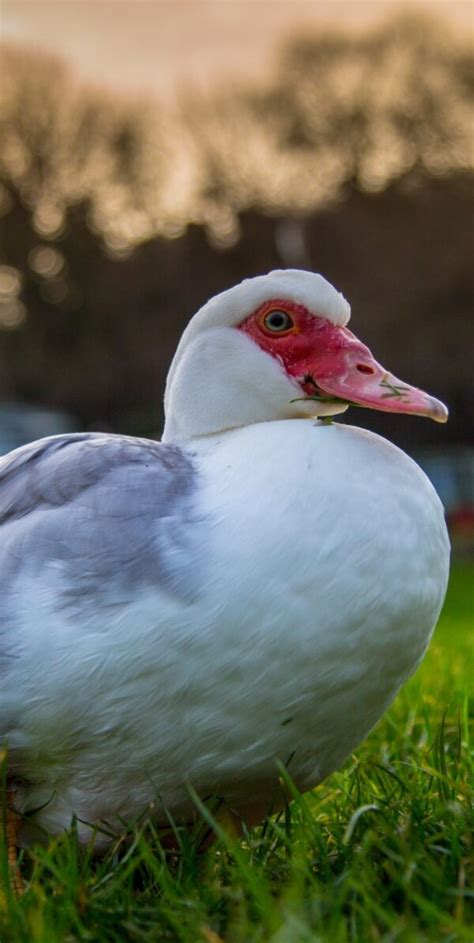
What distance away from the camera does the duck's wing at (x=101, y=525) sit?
233 cm

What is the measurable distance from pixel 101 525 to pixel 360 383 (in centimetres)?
64

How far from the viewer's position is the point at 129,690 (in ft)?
7.61

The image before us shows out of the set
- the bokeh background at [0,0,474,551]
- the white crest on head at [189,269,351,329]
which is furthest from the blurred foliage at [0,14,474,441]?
the white crest on head at [189,269,351,329]

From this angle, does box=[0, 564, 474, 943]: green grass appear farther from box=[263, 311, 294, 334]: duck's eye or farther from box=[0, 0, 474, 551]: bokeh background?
box=[0, 0, 474, 551]: bokeh background

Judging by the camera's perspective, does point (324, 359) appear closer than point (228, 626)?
No

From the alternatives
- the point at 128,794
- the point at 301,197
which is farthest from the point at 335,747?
the point at 301,197

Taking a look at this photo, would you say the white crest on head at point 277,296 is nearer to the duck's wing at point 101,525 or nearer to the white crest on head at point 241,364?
the white crest on head at point 241,364

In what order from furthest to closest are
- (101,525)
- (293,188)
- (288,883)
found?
(293,188)
(101,525)
(288,883)

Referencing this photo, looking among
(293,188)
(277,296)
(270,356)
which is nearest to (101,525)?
(270,356)

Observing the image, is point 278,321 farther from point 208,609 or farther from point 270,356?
point 208,609

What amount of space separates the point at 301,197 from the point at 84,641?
1866cm

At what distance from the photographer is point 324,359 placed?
2.67m

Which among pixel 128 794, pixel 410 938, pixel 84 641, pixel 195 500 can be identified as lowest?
pixel 128 794

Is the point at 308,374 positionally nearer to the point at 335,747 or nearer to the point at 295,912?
the point at 335,747
